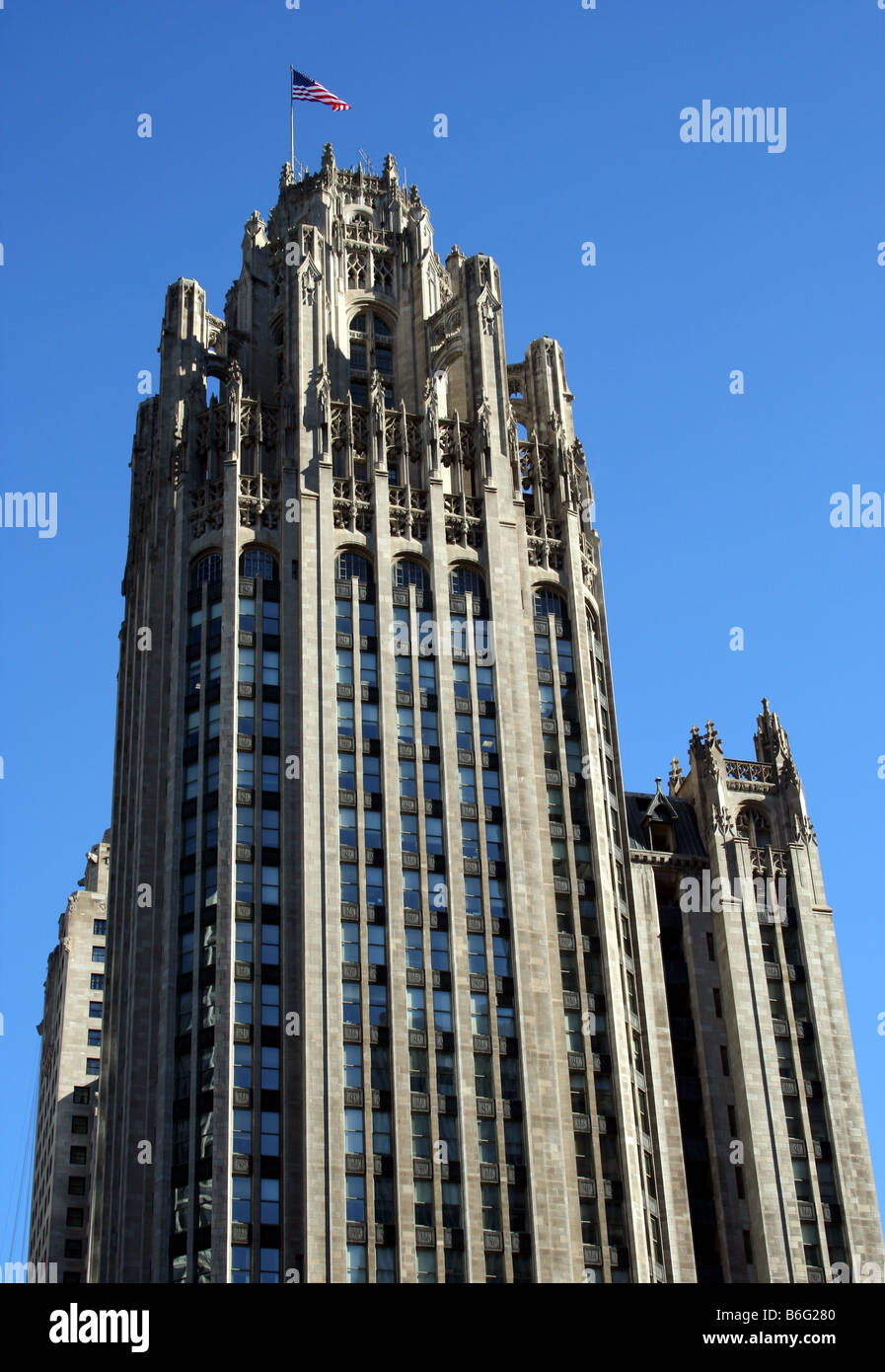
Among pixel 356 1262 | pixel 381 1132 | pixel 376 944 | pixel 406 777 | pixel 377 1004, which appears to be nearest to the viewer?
pixel 356 1262

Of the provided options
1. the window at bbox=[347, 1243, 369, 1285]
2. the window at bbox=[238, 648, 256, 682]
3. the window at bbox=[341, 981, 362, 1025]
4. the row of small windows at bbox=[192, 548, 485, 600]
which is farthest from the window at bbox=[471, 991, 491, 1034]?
the row of small windows at bbox=[192, 548, 485, 600]

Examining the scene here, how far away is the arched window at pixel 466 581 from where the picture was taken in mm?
121875

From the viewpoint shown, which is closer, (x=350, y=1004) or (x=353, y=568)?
(x=350, y=1004)

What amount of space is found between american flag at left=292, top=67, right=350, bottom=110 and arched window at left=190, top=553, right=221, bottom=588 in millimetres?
35215

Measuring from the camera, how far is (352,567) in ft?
394

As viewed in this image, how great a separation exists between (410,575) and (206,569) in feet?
39.3

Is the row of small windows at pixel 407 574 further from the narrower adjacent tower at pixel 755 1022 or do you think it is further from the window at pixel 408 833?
the narrower adjacent tower at pixel 755 1022

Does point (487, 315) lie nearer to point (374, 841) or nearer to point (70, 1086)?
point (374, 841)

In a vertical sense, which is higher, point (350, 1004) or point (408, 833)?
point (408, 833)

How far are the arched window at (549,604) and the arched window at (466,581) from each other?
3713 mm

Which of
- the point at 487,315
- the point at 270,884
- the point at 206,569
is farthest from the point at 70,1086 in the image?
the point at 487,315

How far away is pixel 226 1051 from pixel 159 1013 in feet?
19.4

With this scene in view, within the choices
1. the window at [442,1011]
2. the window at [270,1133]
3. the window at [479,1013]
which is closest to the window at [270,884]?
the window at [442,1011]
